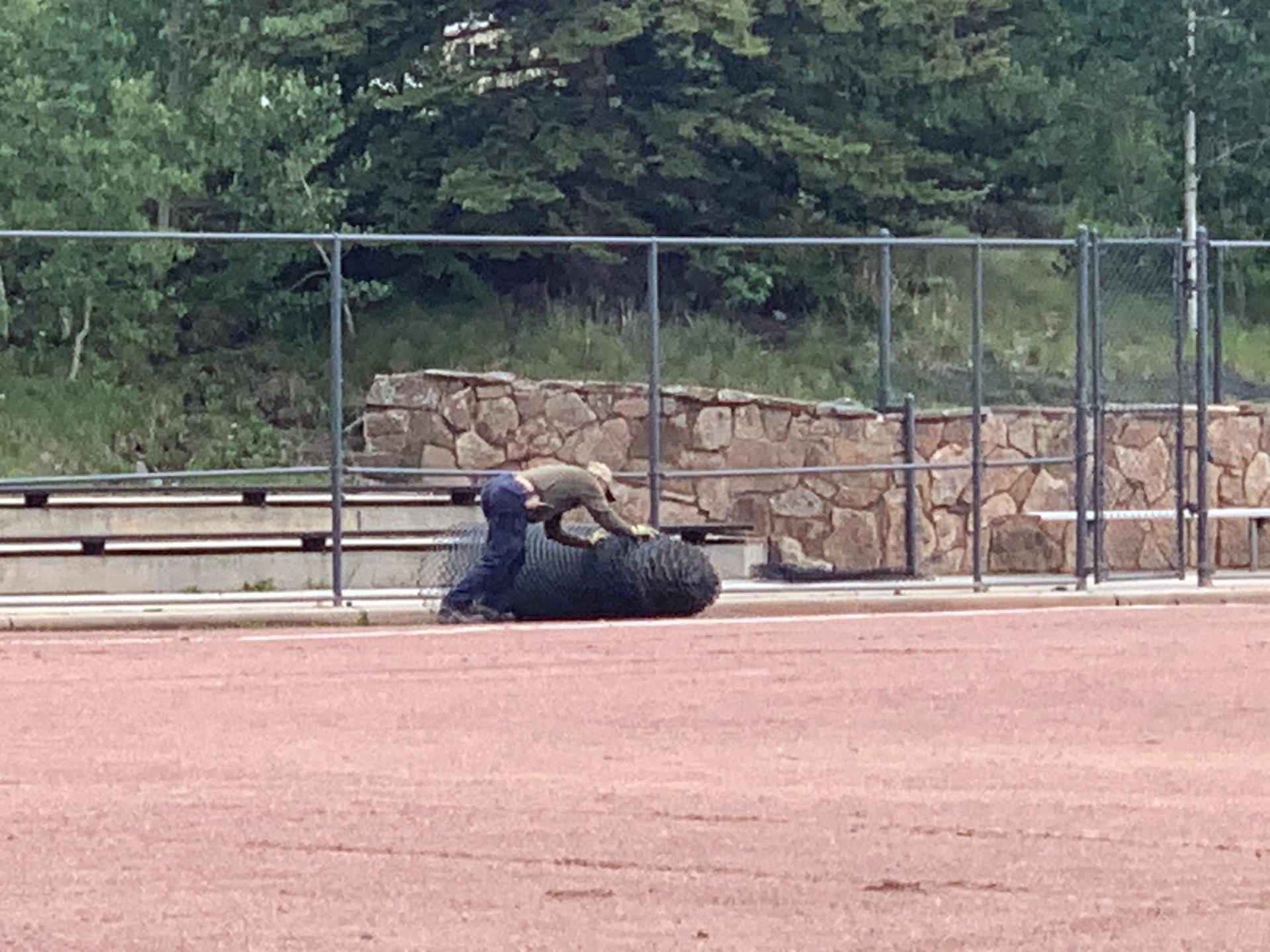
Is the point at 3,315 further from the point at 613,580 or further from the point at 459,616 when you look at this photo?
the point at 613,580

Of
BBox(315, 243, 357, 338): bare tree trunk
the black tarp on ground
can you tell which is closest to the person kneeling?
the black tarp on ground

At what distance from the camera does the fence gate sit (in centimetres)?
2112

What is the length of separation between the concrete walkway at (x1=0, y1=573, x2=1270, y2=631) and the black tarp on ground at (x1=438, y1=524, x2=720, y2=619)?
26.3 inches

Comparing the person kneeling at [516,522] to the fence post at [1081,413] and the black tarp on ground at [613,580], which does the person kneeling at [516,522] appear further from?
the fence post at [1081,413]

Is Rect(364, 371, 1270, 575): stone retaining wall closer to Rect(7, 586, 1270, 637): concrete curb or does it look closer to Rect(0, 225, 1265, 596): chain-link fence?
Rect(0, 225, 1265, 596): chain-link fence

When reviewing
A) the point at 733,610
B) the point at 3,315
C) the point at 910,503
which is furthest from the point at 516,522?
the point at 3,315

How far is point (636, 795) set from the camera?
10625mm

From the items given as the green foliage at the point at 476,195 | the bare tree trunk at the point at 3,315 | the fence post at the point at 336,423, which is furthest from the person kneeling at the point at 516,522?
the bare tree trunk at the point at 3,315

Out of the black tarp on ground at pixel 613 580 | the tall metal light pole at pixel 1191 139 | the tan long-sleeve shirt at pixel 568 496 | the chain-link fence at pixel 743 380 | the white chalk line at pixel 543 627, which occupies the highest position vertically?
the tall metal light pole at pixel 1191 139

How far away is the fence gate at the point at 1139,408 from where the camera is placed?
2112cm

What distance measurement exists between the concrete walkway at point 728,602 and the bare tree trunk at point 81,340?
25.6 ft

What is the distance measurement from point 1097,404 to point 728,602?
3.04 metres

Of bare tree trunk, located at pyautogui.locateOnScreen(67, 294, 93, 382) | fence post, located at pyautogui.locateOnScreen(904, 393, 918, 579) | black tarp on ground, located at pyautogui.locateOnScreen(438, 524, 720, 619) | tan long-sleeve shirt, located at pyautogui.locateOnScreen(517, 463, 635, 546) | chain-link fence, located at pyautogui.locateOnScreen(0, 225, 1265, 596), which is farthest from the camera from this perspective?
bare tree trunk, located at pyautogui.locateOnScreen(67, 294, 93, 382)

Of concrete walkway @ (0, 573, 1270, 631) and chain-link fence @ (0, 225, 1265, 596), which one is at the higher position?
chain-link fence @ (0, 225, 1265, 596)
